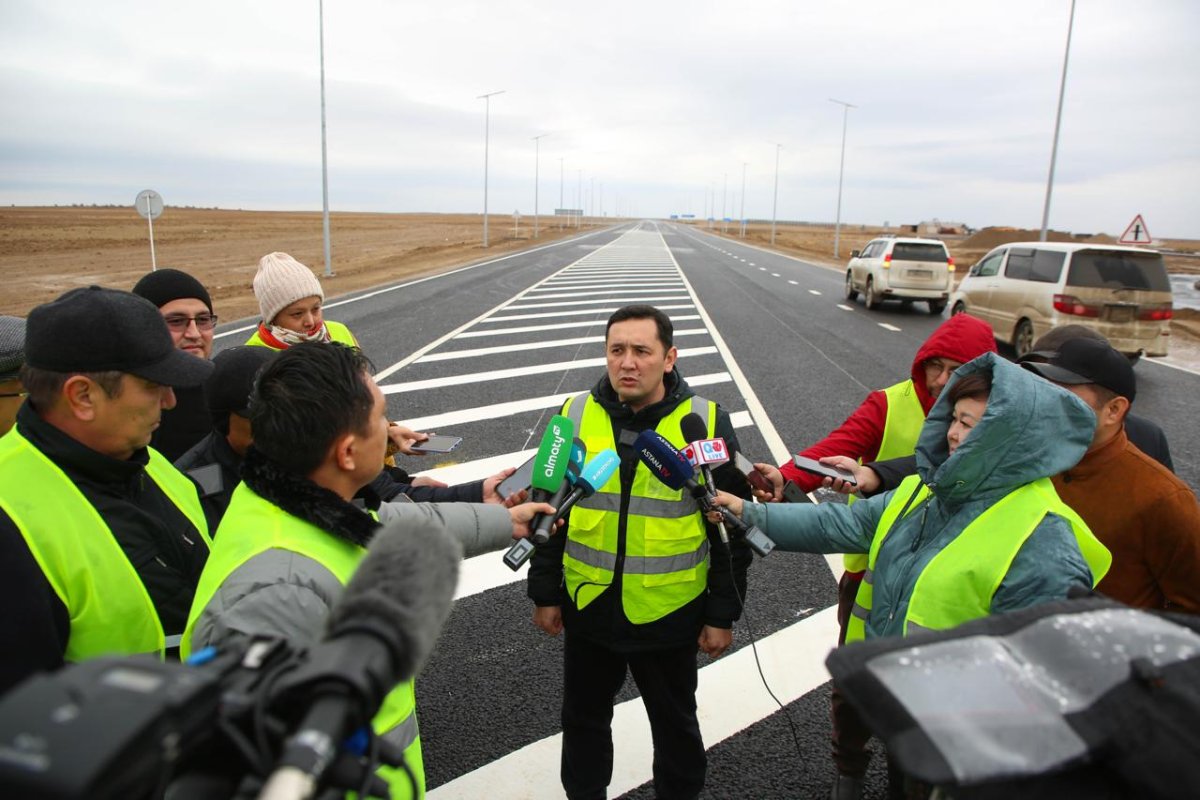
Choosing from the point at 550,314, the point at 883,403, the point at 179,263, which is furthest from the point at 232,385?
the point at 179,263

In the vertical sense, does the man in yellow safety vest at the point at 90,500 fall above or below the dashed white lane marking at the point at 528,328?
above

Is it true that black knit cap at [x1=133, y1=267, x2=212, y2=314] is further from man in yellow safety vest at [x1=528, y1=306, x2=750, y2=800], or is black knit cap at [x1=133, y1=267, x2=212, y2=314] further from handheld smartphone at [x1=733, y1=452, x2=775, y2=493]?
handheld smartphone at [x1=733, y1=452, x2=775, y2=493]

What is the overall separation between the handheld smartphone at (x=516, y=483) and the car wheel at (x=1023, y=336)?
12.4m

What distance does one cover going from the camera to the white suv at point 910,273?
18562 millimetres

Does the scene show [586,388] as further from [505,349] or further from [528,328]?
[528,328]

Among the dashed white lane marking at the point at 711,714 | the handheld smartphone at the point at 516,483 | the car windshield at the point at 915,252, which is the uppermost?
the car windshield at the point at 915,252

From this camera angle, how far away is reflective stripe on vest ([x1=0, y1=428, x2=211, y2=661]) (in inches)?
67.7

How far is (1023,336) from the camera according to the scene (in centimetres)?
1278

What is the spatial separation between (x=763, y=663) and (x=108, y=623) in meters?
2.94

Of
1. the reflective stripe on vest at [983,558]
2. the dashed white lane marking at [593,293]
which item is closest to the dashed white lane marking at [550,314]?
the dashed white lane marking at [593,293]

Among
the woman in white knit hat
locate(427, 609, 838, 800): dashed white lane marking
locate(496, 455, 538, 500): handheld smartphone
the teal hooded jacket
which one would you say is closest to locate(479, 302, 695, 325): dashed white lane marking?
the woman in white knit hat

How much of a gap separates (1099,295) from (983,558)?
A: 12.0 m

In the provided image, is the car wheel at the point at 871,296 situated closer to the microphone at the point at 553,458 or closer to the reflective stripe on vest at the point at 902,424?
the reflective stripe on vest at the point at 902,424

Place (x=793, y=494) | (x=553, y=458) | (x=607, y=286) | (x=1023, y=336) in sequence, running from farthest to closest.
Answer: (x=607, y=286) < (x=1023, y=336) < (x=793, y=494) < (x=553, y=458)
